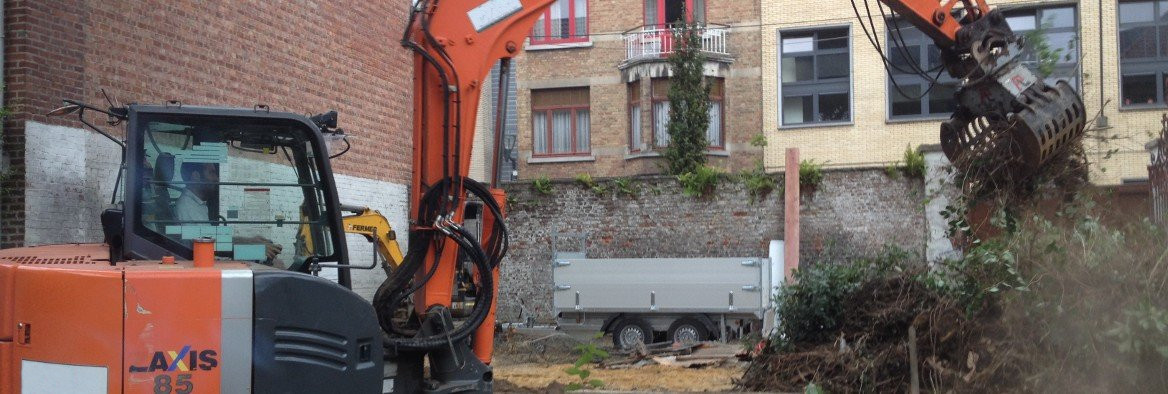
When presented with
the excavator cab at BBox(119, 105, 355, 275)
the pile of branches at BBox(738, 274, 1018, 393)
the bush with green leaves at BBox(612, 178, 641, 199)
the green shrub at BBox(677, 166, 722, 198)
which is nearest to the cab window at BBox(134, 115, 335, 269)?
the excavator cab at BBox(119, 105, 355, 275)

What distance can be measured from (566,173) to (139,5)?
17.8 meters

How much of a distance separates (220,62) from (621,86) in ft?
52.8

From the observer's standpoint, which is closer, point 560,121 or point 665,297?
point 665,297

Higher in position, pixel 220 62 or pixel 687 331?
pixel 220 62

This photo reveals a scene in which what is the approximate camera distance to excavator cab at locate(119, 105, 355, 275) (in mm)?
6043

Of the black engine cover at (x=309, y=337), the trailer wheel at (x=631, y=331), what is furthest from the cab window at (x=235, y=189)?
the trailer wheel at (x=631, y=331)

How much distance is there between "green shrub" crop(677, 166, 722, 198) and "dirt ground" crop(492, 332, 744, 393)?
4.14 m

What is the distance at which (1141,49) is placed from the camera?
25.6m

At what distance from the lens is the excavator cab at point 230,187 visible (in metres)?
6.04

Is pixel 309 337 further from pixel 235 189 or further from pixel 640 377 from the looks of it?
pixel 640 377

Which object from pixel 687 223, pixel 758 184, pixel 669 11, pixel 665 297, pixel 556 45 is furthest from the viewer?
pixel 556 45

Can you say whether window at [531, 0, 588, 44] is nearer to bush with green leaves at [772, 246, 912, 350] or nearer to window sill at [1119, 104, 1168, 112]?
window sill at [1119, 104, 1168, 112]

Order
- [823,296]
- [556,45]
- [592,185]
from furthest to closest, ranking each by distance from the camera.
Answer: [556,45] → [592,185] → [823,296]

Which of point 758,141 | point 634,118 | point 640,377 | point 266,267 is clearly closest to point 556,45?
point 634,118
